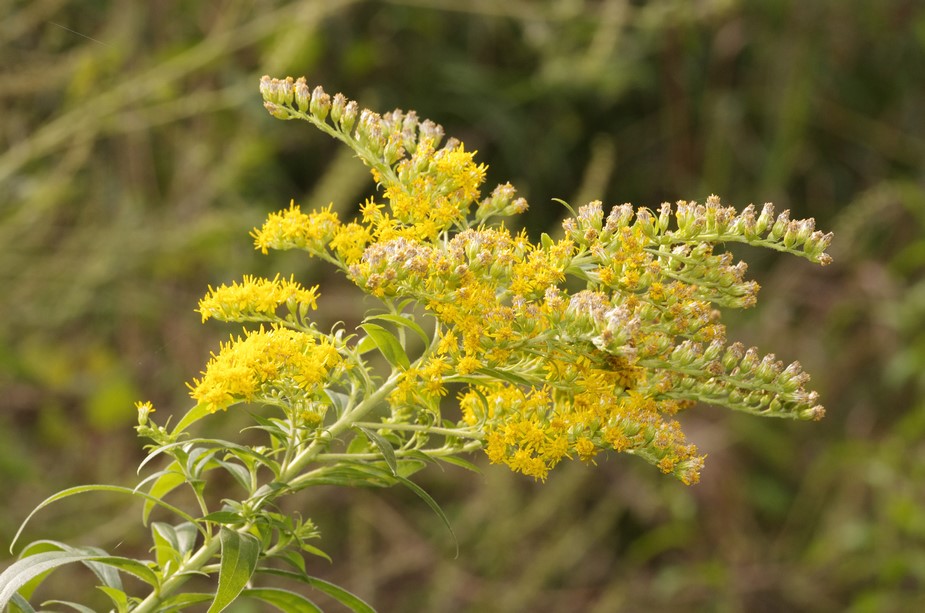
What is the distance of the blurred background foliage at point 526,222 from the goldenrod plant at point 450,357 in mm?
2552

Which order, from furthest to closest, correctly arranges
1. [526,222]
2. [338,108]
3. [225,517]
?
[526,222]
[338,108]
[225,517]

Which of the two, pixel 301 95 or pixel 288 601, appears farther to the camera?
pixel 301 95

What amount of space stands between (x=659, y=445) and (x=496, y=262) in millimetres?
411

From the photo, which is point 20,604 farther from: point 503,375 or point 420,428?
point 503,375

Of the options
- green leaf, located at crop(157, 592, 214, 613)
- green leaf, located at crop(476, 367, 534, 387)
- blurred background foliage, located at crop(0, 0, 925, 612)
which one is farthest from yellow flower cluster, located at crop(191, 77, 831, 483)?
blurred background foliage, located at crop(0, 0, 925, 612)

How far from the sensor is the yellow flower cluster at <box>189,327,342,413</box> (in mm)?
1659

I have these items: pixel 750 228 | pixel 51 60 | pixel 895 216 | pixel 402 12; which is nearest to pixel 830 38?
pixel 895 216

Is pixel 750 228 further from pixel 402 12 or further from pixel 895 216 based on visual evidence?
pixel 895 216

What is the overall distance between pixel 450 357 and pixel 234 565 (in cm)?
47

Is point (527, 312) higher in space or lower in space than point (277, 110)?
lower

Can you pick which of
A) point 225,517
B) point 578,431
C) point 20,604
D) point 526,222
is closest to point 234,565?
point 225,517

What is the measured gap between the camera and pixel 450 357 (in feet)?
5.71

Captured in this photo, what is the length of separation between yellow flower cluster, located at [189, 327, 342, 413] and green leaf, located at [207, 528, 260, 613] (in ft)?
0.68

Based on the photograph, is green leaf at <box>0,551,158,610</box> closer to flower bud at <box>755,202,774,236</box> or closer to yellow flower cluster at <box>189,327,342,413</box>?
yellow flower cluster at <box>189,327,342,413</box>
